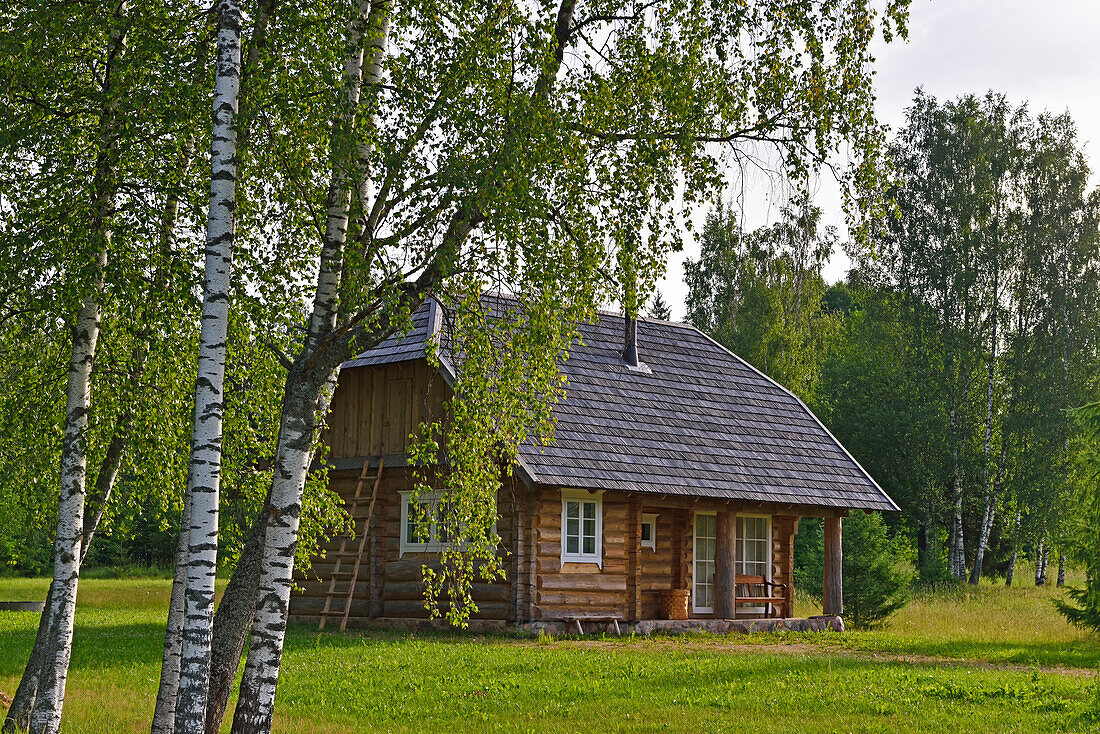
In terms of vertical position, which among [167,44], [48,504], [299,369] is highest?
[167,44]

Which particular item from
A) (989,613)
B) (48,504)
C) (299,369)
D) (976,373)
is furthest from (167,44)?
(976,373)

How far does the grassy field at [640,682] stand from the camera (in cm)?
1130

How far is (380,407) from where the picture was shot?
867 inches

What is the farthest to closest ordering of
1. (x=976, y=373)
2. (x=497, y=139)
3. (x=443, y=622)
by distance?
(x=976, y=373), (x=443, y=622), (x=497, y=139)

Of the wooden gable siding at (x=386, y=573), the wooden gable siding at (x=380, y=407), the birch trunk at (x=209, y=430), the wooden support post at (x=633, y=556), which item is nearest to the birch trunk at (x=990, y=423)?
the wooden support post at (x=633, y=556)

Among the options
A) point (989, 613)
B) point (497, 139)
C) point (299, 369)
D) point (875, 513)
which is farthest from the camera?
point (989, 613)

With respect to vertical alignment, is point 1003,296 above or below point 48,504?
above

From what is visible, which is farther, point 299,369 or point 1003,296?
point 1003,296

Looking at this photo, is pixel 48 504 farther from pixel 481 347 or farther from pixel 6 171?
pixel 481 347

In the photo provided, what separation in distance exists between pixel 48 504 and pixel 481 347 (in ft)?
18.4

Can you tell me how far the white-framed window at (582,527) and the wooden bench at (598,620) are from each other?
0.94 metres

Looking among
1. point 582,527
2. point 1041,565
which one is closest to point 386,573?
point 582,527

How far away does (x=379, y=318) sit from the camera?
830cm

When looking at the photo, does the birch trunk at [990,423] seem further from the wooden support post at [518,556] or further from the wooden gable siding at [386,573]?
the wooden gable siding at [386,573]
